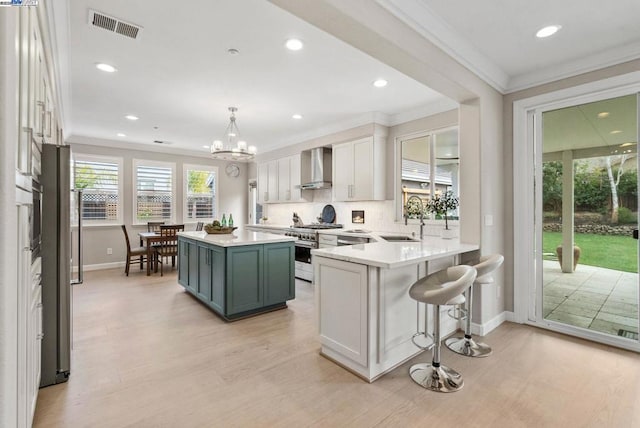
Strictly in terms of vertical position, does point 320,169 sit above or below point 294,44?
below

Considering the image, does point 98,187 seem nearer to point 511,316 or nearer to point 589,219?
point 511,316

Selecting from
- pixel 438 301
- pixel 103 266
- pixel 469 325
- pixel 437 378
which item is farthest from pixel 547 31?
pixel 103 266

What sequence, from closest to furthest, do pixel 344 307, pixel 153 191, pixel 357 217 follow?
pixel 344 307, pixel 357 217, pixel 153 191

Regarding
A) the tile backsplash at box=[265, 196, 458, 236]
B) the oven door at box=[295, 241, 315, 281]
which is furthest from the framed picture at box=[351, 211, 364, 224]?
the oven door at box=[295, 241, 315, 281]

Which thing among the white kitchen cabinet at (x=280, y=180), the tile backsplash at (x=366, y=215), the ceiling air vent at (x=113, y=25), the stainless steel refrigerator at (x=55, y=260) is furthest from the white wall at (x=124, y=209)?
the stainless steel refrigerator at (x=55, y=260)

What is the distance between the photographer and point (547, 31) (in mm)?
2543

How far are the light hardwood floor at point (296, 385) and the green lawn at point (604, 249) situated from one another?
2.60 feet

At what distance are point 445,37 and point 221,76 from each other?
7.68ft

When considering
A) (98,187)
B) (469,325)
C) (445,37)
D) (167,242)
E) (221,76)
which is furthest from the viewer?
(98,187)

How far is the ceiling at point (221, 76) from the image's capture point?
2467 mm

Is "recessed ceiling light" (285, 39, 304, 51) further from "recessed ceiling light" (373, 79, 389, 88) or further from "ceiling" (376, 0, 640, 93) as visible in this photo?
"recessed ceiling light" (373, 79, 389, 88)

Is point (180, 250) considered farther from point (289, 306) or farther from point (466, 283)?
point (466, 283)

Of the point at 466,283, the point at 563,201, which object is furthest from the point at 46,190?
the point at 563,201

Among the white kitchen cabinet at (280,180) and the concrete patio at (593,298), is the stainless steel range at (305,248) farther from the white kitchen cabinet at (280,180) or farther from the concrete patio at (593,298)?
the concrete patio at (593,298)
